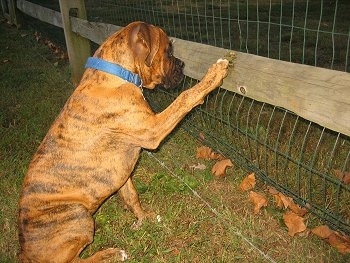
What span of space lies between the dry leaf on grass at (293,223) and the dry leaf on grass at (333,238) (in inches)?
3.9

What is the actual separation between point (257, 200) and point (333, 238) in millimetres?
765

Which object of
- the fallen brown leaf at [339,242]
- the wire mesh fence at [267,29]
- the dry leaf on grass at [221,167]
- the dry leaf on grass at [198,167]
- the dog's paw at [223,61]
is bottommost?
the dry leaf on grass at [198,167]

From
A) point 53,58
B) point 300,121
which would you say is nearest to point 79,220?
point 300,121

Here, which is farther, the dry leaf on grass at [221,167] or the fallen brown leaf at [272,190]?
the dry leaf on grass at [221,167]

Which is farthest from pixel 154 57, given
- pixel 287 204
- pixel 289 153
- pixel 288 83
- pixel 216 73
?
pixel 289 153

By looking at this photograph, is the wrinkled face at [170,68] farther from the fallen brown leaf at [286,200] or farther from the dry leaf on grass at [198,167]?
the fallen brown leaf at [286,200]

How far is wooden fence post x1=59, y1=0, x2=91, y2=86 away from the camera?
6.16 meters

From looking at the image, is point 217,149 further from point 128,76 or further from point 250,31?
point 250,31

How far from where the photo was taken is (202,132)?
4645 mm

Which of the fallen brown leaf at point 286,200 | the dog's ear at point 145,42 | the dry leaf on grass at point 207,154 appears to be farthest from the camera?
the dry leaf on grass at point 207,154

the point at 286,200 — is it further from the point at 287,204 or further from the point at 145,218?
the point at 145,218

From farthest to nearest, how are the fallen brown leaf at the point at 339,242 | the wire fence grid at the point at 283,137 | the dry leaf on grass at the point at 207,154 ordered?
the dry leaf on grass at the point at 207,154 → the wire fence grid at the point at 283,137 → the fallen brown leaf at the point at 339,242

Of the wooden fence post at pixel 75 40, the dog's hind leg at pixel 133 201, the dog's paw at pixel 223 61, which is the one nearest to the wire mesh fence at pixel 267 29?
the wooden fence post at pixel 75 40

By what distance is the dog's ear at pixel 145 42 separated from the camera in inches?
117
